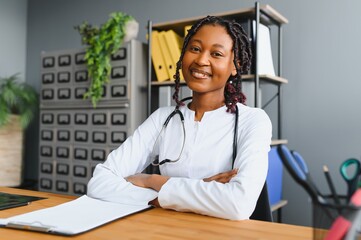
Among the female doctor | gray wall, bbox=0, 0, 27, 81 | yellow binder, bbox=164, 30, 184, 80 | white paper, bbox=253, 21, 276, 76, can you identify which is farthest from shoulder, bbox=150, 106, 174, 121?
gray wall, bbox=0, 0, 27, 81

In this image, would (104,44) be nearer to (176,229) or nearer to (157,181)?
(157,181)

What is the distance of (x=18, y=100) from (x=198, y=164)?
2.95 meters

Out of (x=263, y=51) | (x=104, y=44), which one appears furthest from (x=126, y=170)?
(x=104, y=44)

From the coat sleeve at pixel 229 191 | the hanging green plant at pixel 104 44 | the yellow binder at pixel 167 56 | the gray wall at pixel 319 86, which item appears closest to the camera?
the coat sleeve at pixel 229 191

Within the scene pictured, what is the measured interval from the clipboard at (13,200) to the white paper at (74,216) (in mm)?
119

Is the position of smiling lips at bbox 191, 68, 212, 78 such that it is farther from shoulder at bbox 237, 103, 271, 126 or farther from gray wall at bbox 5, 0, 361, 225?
gray wall at bbox 5, 0, 361, 225

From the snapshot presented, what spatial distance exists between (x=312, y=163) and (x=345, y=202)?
236 centimetres

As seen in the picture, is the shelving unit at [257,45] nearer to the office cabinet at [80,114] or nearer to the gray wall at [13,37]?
the office cabinet at [80,114]

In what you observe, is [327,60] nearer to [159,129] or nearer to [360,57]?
[360,57]

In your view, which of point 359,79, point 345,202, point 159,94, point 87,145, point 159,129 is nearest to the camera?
point 345,202

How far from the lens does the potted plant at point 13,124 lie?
3512 millimetres

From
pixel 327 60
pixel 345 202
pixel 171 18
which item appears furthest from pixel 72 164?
pixel 345 202

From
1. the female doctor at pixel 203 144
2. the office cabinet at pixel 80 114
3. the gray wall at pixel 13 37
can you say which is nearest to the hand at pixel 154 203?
the female doctor at pixel 203 144

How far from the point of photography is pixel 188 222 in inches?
33.5
